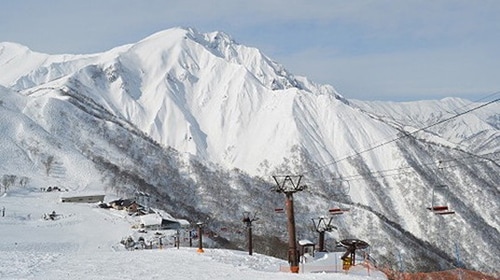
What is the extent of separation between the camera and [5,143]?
188500mm

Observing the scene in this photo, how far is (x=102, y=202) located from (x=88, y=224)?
121 ft

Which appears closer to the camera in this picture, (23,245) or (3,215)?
(23,245)

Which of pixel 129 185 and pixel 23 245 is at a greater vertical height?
pixel 129 185

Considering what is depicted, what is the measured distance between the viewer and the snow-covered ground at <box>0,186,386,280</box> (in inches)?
1253

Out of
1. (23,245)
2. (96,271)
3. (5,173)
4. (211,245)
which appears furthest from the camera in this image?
(5,173)

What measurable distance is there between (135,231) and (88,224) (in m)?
8.16

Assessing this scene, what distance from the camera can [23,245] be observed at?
72062mm

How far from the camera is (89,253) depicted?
45250mm

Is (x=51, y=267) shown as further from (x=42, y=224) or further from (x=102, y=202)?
(x=102, y=202)

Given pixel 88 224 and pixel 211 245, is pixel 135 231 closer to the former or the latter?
pixel 88 224

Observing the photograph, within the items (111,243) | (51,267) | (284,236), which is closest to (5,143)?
(284,236)

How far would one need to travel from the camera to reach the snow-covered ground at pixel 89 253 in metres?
31.8

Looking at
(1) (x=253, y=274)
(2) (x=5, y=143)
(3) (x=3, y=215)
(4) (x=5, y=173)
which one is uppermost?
(2) (x=5, y=143)

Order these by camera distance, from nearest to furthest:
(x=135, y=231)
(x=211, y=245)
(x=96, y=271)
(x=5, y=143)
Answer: (x=96, y=271), (x=135, y=231), (x=211, y=245), (x=5, y=143)
